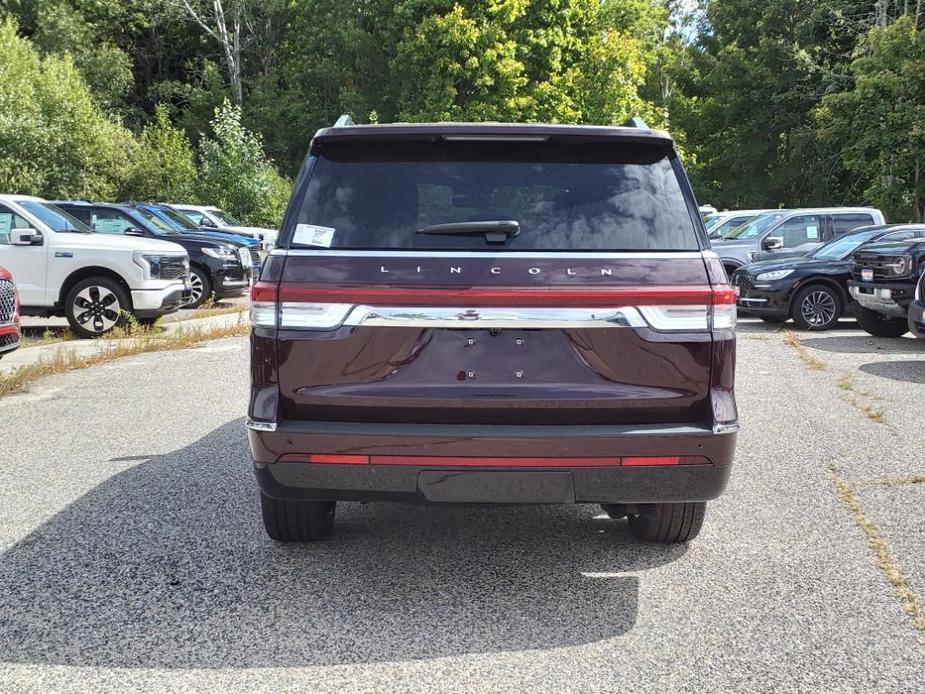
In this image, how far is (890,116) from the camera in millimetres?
27797

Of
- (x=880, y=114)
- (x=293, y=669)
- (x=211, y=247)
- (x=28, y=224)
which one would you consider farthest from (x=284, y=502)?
(x=880, y=114)

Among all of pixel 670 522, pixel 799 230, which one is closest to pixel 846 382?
pixel 670 522

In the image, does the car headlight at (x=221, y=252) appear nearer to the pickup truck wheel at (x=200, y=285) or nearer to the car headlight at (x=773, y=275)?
the pickup truck wheel at (x=200, y=285)

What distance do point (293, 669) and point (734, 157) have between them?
43.4 m

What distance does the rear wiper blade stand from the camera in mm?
3914

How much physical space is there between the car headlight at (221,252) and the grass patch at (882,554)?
1378cm

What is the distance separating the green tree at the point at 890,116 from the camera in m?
27.5

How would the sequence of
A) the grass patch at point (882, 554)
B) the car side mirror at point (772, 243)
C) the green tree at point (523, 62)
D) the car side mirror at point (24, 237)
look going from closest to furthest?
the grass patch at point (882, 554)
the car side mirror at point (24, 237)
the car side mirror at point (772, 243)
the green tree at point (523, 62)

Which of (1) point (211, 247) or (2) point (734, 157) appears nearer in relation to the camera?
(1) point (211, 247)

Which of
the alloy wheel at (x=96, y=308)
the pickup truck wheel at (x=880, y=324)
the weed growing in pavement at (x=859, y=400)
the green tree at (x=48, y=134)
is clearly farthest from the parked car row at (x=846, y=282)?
the green tree at (x=48, y=134)

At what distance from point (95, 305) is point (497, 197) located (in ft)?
35.6

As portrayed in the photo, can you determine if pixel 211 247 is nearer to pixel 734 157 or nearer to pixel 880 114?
pixel 880 114

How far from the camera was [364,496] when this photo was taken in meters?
3.97

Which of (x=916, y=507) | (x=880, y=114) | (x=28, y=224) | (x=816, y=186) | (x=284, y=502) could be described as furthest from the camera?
(x=816, y=186)
